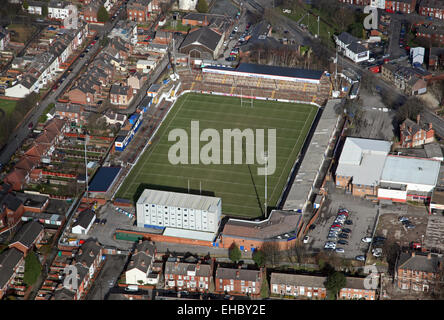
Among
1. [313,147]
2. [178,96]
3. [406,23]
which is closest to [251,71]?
[178,96]

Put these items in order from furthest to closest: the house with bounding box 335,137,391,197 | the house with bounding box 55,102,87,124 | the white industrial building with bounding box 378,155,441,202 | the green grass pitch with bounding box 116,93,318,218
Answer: the house with bounding box 55,102,87,124 → the green grass pitch with bounding box 116,93,318,218 → the house with bounding box 335,137,391,197 → the white industrial building with bounding box 378,155,441,202

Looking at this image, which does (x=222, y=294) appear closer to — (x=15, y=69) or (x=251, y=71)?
(x=251, y=71)

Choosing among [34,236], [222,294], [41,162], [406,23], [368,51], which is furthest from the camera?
[406,23]

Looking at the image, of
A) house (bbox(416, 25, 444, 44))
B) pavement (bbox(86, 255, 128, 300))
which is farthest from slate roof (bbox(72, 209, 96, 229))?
house (bbox(416, 25, 444, 44))

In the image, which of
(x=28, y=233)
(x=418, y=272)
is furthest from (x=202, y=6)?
(x=418, y=272)

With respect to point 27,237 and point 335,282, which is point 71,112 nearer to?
point 27,237

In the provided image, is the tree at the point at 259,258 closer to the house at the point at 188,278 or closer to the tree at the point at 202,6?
the house at the point at 188,278

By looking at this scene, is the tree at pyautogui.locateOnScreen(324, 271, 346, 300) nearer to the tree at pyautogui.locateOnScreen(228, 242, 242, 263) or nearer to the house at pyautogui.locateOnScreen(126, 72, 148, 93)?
the tree at pyautogui.locateOnScreen(228, 242, 242, 263)
